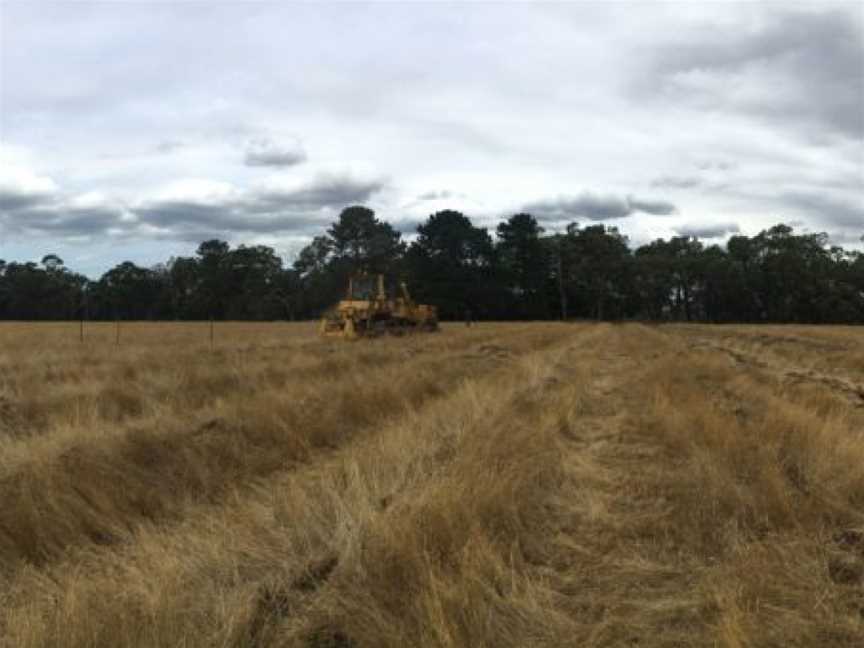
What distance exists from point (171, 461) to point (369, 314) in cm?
2812

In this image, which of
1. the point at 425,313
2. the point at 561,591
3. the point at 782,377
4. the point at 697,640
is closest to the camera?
the point at 697,640

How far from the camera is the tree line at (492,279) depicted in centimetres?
11038

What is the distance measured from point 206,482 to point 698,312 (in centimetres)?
12733

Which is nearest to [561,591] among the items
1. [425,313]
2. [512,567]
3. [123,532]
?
[512,567]

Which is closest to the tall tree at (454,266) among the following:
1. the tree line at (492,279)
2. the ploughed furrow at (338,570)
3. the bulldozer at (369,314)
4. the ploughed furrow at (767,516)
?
the tree line at (492,279)

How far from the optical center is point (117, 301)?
137 m

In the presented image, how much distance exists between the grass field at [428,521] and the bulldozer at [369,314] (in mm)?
22534

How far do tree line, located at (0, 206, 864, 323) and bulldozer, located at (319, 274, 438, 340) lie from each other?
60097 millimetres

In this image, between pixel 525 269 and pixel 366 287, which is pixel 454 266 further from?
pixel 366 287

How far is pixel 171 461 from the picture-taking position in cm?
969

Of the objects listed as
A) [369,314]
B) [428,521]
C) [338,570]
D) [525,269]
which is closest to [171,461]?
[428,521]

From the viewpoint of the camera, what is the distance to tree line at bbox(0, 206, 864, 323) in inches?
4345

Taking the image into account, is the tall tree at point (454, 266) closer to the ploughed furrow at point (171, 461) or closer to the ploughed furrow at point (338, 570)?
the ploughed furrow at point (171, 461)

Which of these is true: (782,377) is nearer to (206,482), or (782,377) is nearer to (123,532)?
(206,482)
